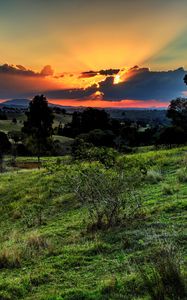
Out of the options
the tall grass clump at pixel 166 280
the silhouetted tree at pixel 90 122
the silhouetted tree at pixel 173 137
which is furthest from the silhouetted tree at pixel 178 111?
the tall grass clump at pixel 166 280

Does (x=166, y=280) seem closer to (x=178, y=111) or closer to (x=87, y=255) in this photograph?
(x=87, y=255)

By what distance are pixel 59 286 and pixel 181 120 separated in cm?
7774

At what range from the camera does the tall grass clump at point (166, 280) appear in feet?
21.1

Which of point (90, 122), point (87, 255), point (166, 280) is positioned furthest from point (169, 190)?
point (90, 122)

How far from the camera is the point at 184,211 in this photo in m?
Result: 12.2

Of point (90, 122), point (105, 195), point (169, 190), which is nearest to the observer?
point (105, 195)

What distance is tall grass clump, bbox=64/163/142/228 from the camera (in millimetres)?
12461

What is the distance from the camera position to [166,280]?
6.69 m

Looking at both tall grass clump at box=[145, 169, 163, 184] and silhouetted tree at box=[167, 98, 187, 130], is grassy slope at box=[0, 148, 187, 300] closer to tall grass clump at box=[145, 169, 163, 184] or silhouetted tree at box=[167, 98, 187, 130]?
tall grass clump at box=[145, 169, 163, 184]

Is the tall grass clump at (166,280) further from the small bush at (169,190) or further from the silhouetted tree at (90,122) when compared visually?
the silhouetted tree at (90,122)

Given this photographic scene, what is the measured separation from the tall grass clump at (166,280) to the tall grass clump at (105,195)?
17.1ft

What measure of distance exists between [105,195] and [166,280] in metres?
6.18

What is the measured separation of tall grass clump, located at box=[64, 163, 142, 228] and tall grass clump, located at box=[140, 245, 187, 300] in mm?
5208

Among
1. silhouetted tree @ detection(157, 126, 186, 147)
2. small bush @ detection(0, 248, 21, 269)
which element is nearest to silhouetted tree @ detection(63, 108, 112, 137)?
silhouetted tree @ detection(157, 126, 186, 147)
